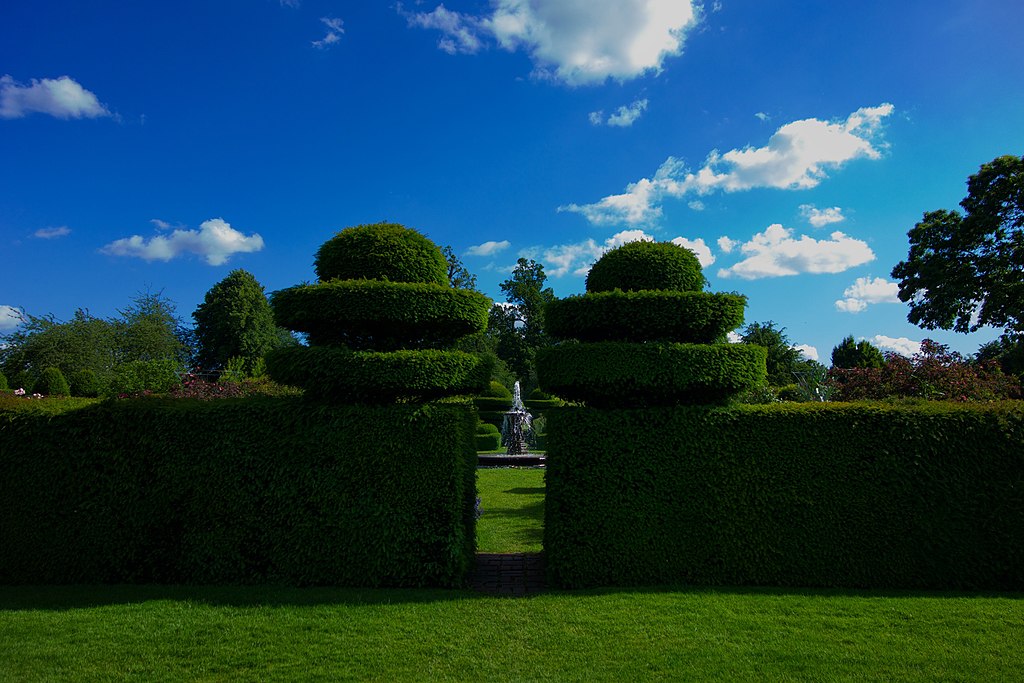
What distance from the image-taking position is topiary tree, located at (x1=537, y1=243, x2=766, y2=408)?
6750mm

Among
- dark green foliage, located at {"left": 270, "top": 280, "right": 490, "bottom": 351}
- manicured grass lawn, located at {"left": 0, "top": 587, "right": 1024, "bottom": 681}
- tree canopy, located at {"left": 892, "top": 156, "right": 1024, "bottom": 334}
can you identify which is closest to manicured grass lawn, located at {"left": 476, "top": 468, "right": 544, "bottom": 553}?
manicured grass lawn, located at {"left": 0, "top": 587, "right": 1024, "bottom": 681}

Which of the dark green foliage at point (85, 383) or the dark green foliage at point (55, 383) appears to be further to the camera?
the dark green foliage at point (85, 383)

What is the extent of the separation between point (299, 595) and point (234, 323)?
4660 cm

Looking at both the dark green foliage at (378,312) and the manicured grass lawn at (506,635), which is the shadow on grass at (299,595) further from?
the dark green foliage at (378,312)

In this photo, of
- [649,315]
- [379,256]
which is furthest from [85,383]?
[649,315]

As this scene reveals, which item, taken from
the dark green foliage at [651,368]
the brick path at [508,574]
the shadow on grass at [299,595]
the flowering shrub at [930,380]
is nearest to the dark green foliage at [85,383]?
the shadow on grass at [299,595]

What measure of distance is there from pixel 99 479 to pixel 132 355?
39.4 metres

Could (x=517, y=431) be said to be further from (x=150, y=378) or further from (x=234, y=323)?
(x=234, y=323)

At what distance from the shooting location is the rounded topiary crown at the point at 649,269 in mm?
7516

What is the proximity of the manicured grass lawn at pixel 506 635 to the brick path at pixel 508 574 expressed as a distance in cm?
52

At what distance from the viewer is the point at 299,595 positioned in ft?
20.2

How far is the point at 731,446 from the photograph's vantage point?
675 centimetres

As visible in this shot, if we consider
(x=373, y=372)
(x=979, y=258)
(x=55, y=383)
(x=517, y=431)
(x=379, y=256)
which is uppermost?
(x=979, y=258)

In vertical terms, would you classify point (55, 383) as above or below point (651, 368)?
above
